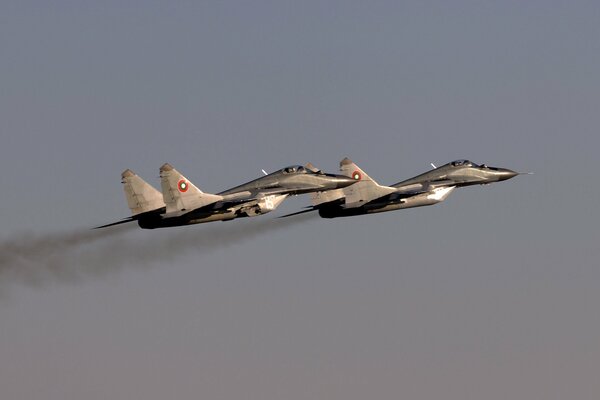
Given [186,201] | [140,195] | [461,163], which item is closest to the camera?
[186,201]

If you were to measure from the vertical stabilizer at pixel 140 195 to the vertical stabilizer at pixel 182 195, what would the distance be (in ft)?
2.90

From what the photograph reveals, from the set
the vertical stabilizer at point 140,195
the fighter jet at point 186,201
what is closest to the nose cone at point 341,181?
the fighter jet at point 186,201

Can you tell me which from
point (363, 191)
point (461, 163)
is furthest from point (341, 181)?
point (461, 163)

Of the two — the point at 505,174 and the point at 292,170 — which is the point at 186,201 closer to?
the point at 292,170

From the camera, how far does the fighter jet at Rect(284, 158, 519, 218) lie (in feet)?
422

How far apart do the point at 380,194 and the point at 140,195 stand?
56.5 feet

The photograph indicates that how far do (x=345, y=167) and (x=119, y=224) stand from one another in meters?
17.6

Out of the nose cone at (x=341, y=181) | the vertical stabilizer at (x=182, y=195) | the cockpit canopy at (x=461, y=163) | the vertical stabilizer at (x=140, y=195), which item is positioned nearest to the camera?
the vertical stabilizer at (x=182, y=195)

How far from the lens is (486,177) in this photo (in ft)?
445

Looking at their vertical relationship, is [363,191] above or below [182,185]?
below

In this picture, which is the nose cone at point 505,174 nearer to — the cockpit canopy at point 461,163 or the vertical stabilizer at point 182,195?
the cockpit canopy at point 461,163

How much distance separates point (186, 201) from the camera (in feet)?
402

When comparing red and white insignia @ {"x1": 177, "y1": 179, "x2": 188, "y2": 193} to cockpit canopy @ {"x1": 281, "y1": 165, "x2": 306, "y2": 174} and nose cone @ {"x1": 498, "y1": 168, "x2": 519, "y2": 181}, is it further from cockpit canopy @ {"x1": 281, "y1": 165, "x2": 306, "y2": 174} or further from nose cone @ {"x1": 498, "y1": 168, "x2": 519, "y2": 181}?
nose cone @ {"x1": 498, "y1": 168, "x2": 519, "y2": 181}

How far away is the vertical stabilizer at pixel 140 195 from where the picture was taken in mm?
123312
